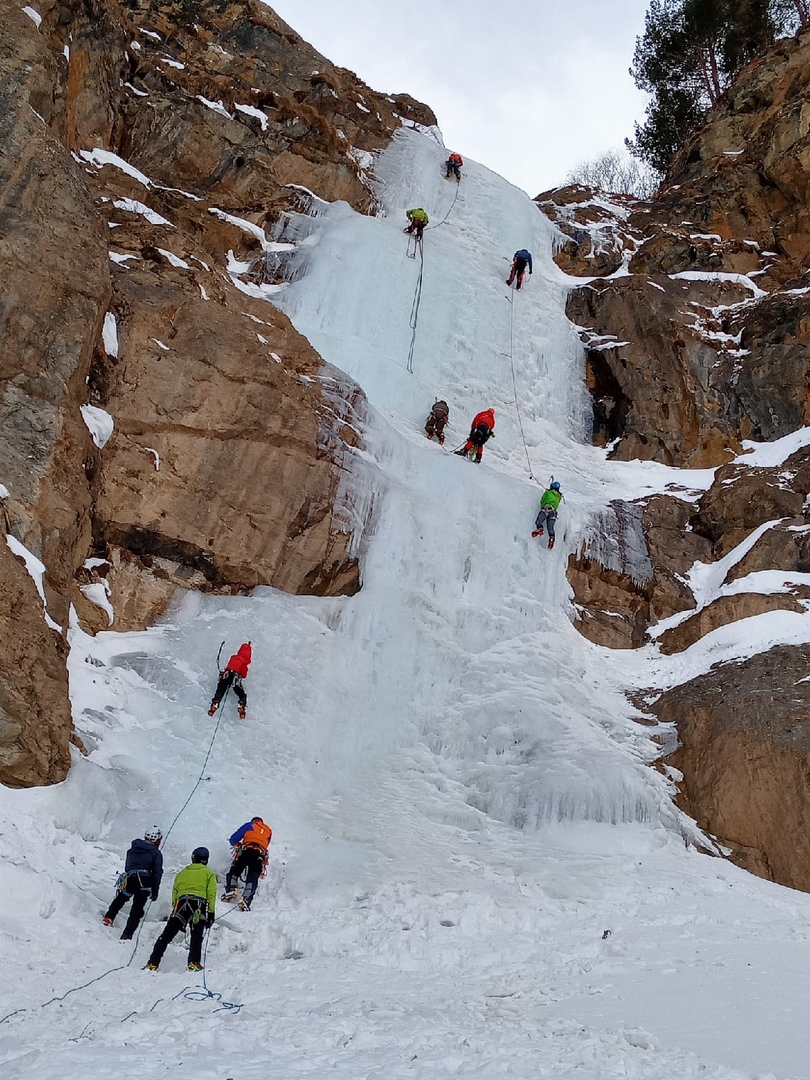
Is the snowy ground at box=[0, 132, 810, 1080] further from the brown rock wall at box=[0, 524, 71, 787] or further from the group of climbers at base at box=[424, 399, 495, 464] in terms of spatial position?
the group of climbers at base at box=[424, 399, 495, 464]

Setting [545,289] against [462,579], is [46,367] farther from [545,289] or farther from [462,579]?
[545,289]

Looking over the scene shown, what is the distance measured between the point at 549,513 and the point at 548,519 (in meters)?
0.09

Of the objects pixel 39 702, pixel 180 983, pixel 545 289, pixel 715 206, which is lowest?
pixel 180 983

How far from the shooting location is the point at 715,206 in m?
21.7

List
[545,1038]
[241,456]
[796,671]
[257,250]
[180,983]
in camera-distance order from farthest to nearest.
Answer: [257,250], [241,456], [796,671], [180,983], [545,1038]

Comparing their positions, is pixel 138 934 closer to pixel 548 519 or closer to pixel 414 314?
pixel 548 519

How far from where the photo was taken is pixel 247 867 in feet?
25.4

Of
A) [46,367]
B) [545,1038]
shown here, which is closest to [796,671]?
[545,1038]

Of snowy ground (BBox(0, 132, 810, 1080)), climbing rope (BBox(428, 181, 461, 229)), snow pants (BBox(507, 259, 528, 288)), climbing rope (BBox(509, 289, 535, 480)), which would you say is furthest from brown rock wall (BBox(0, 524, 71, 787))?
climbing rope (BBox(428, 181, 461, 229))

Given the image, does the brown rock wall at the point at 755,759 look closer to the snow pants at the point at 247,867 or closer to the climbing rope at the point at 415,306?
the snow pants at the point at 247,867

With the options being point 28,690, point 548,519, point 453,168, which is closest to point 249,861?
point 28,690

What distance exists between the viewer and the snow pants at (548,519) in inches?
535

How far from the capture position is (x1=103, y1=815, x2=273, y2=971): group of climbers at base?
6.24 m

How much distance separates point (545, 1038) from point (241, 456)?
8.64 meters
